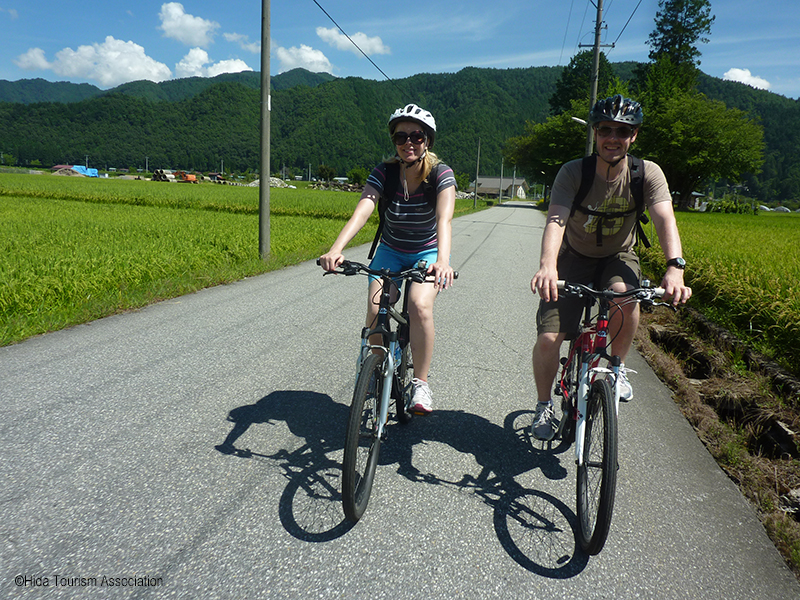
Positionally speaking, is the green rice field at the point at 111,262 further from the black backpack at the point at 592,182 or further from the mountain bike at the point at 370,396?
the black backpack at the point at 592,182

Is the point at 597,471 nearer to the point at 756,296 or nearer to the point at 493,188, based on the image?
the point at 756,296

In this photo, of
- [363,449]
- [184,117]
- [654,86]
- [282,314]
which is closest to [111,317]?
[282,314]

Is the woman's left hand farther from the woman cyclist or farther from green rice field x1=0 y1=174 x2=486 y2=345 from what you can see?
green rice field x1=0 y1=174 x2=486 y2=345

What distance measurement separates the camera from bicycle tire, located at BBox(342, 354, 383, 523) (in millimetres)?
2252

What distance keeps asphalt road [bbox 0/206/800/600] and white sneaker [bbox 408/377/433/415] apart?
255 mm

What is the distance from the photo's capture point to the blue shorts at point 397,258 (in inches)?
128

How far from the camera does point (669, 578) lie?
214 centimetres

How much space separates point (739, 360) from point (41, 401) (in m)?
5.58

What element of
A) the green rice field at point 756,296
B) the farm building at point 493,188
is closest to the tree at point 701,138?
the green rice field at point 756,296

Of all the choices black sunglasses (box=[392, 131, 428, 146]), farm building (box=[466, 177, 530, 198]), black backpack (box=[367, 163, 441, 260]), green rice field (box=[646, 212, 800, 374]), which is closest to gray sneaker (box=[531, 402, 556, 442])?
black backpack (box=[367, 163, 441, 260])

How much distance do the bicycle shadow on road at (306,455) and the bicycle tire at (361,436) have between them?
5.6 inches

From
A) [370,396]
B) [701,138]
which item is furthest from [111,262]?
[701,138]

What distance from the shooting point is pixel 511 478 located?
2879 mm

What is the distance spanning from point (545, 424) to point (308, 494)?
143 cm
